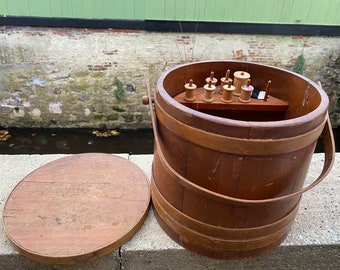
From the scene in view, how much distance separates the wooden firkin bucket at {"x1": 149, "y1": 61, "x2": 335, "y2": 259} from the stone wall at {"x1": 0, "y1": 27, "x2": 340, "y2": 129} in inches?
148

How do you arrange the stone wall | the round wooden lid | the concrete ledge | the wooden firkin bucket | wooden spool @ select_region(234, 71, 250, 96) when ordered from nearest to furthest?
the wooden firkin bucket → the round wooden lid → the concrete ledge → wooden spool @ select_region(234, 71, 250, 96) → the stone wall

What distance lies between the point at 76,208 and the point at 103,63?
407 cm

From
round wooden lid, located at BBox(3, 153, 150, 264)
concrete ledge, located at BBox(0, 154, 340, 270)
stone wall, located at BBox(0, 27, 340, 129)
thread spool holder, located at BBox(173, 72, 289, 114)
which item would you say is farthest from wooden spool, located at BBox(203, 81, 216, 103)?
stone wall, located at BBox(0, 27, 340, 129)

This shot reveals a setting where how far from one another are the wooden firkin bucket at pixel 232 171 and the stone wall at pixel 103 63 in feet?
12.4

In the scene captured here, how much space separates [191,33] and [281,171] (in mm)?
4366

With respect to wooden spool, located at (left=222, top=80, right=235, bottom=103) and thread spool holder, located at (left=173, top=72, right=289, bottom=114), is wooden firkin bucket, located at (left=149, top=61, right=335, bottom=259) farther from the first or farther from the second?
wooden spool, located at (left=222, top=80, right=235, bottom=103)

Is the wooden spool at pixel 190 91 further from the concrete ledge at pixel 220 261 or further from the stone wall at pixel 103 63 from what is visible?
the stone wall at pixel 103 63

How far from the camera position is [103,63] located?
5500 millimetres

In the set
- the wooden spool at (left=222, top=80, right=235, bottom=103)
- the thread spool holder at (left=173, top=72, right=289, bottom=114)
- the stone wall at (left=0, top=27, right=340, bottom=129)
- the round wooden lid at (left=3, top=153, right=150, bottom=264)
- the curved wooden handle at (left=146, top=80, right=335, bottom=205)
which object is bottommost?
the stone wall at (left=0, top=27, right=340, bottom=129)

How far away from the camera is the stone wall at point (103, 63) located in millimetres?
5273

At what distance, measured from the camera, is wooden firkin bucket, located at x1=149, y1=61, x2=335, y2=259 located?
137 cm

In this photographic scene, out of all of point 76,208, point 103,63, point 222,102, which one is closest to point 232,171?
point 222,102

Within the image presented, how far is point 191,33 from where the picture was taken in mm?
5336

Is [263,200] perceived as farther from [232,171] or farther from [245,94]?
[245,94]
